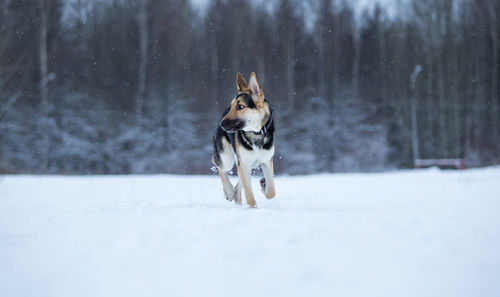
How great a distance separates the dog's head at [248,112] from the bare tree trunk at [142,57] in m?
14.5

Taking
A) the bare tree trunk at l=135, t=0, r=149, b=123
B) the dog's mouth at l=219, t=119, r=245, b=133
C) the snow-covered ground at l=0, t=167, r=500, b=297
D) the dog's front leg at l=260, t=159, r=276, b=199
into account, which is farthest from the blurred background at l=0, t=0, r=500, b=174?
the snow-covered ground at l=0, t=167, r=500, b=297

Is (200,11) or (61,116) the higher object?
(200,11)

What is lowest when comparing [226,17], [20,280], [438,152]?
[438,152]

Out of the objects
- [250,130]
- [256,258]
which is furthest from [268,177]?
[256,258]

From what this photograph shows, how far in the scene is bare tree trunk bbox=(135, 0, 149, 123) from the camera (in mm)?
17703

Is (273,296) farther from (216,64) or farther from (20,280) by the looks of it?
(216,64)

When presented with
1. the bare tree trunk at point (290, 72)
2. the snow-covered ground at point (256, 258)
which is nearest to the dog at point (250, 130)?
the snow-covered ground at point (256, 258)

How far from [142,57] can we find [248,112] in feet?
50.6

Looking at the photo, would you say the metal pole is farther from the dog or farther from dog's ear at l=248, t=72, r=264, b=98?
dog's ear at l=248, t=72, r=264, b=98

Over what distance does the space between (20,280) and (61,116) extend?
1740 centimetres

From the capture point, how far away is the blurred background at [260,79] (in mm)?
16984

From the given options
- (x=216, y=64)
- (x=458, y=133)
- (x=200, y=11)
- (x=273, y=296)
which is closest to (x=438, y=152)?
(x=458, y=133)

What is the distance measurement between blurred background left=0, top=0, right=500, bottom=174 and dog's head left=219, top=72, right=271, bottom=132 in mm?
11940

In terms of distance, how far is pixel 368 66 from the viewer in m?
18.7
